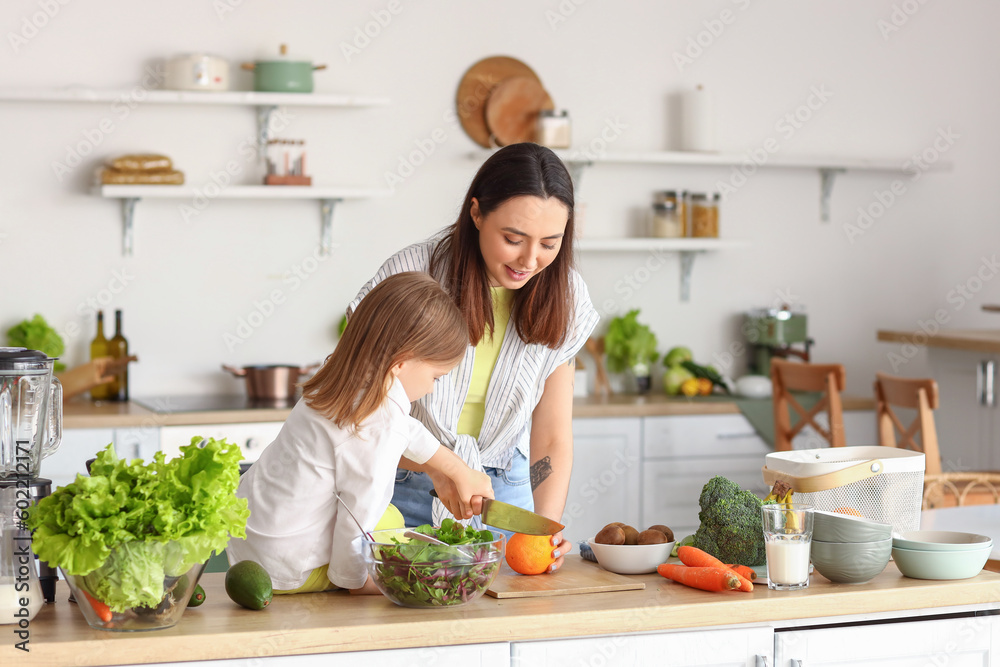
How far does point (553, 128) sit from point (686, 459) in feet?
4.45

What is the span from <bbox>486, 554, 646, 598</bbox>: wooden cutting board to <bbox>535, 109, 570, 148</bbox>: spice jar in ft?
8.93

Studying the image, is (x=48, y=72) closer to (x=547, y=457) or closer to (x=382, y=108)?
(x=382, y=108)

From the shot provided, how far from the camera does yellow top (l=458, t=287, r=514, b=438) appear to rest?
1987 millimetres

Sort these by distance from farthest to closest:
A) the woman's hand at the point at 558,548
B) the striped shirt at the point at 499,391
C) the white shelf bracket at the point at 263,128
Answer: the white shelf bracket at the point at 263,128 → the striped shirt at the point at 499,391 → the woman's hand at the point at 558,548

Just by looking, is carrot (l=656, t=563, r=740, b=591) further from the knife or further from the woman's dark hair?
the woman's dark hair

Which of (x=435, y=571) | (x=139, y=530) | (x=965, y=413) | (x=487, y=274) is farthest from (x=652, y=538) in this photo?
(x=965, y=413)

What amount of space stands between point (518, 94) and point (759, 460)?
1691mm

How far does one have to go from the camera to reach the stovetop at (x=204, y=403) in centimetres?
358

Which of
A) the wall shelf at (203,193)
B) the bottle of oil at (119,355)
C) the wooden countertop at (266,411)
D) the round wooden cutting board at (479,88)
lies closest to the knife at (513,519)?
the wooden countertop at (266,411)

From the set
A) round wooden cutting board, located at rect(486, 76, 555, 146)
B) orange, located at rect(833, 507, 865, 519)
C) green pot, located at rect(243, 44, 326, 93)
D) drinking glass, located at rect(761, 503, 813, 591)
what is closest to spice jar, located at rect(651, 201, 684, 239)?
round wooden cutting board, located at rect(486, 76, 555, 146)

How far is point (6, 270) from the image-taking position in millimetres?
3791

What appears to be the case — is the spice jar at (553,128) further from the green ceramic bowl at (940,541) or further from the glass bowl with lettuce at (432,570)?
the glass bowl with lettuce at (432,570)

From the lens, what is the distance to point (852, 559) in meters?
1.49

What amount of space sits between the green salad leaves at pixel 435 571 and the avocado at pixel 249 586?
0.14m
